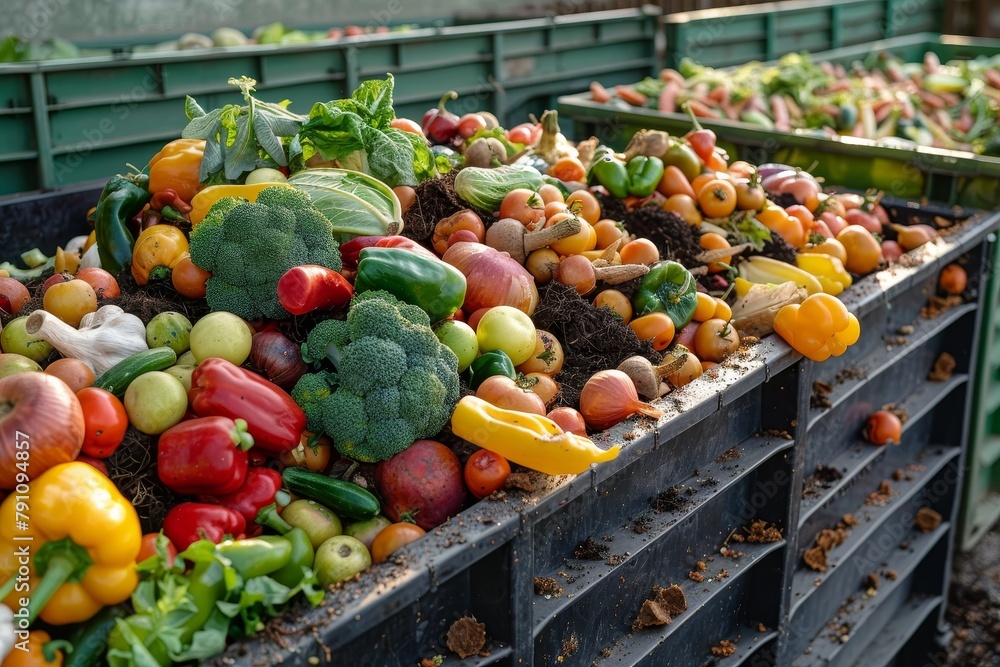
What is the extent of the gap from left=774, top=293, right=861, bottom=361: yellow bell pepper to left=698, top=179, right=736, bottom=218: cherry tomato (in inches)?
29.3

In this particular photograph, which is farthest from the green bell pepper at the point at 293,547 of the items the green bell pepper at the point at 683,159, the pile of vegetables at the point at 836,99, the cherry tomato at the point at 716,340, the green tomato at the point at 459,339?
the pile of vegetables at the point at 836,99

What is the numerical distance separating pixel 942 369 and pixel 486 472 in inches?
122

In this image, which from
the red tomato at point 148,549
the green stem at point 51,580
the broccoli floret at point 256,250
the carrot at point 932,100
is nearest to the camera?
the green stem at point 51,580

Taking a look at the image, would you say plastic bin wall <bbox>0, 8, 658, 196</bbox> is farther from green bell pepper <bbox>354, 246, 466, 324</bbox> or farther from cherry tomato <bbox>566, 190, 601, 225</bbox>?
green bell pepper <bbox>354, 246, 466, 324</bbox>

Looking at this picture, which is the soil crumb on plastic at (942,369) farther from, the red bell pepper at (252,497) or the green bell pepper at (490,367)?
the red bell pepper at (252,497)

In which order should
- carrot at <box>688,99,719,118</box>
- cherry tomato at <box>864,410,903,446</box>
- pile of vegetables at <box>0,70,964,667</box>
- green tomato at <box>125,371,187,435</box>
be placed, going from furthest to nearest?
carrot at <box>688,99,719,118</box>
cherry tomato at <box>864,410,903,446</box>
green tomato at <box>125,371,187,435</box>
pile of vegetables at <box>0,70,964,667</box>

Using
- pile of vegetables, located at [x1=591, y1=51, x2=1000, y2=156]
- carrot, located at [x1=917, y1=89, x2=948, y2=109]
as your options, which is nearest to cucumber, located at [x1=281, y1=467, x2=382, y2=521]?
pile of vegetables, located at [x1=591, y1=51, x2=1000, y2=156]

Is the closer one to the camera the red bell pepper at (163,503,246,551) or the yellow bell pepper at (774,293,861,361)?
the red bell pepper at (163,503,246,551)

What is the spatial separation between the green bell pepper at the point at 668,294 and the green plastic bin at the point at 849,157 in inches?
90.0

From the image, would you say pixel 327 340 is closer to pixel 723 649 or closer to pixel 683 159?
pixel 723 649

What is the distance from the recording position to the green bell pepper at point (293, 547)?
82.0 inches

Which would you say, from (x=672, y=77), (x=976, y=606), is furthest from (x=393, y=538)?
(x=672, y=77)

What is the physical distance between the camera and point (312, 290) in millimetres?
2555

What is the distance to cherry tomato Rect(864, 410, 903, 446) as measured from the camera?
3.89 m
